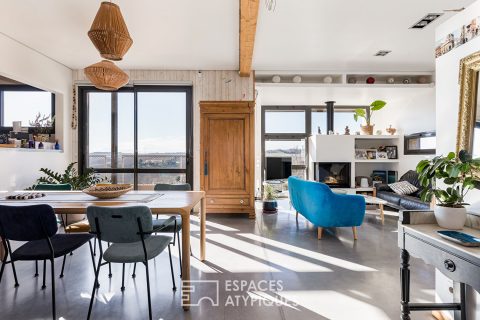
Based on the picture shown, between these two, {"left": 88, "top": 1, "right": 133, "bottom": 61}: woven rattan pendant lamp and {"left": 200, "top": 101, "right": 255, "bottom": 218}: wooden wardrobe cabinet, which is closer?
{"left": 88, "top": 1, "right": 133, "bottom": 61}: woven rattan pendant lamp

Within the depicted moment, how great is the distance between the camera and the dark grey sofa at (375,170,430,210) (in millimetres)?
4454

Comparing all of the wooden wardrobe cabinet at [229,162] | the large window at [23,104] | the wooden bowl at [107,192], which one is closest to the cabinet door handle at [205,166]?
the wooden wardrobe cabinet at [229,162]

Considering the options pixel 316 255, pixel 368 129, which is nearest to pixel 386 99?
pixel 368 129

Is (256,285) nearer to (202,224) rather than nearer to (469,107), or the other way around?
(202,224)

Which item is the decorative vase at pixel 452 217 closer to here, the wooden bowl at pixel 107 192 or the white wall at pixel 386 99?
the wooden bowl at pixel 107 192

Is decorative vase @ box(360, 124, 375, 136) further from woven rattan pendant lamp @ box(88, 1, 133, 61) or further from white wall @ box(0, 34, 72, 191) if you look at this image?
white wall @ box(0, 34, 72, 191)

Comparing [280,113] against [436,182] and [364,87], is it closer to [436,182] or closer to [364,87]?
[364,87]

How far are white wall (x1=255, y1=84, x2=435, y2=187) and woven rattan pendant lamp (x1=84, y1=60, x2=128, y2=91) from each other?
10.7 feet

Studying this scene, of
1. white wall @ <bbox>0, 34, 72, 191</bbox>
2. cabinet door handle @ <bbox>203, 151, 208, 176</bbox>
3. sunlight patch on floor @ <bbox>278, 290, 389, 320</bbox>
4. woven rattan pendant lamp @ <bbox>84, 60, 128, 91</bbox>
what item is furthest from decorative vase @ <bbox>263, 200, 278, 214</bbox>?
white wall @ <bbox>0, 34, 72, 191</bbox>

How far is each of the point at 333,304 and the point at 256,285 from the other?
66 cm

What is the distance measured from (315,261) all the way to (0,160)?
4429 millimetres

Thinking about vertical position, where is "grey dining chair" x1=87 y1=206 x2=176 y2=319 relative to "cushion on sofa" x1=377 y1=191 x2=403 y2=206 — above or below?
above

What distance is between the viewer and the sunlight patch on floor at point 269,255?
2.75m

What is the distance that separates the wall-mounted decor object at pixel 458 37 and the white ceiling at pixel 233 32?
4.43 ft
